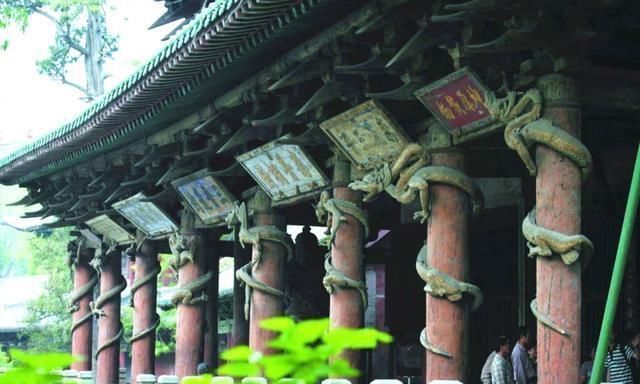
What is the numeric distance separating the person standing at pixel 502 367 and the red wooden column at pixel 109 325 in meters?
8.95

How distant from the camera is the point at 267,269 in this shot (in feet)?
50.5

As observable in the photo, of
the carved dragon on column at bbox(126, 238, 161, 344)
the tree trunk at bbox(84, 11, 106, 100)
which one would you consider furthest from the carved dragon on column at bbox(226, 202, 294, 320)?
the tree trunk at bbox(84, 11, 106, 100)

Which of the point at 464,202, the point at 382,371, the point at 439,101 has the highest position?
the point at 439,101

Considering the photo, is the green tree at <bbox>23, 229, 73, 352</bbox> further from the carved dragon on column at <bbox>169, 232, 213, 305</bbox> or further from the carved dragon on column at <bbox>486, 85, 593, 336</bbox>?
the carved dragon on column at <bbox>486, 85, 593, 336</bbox>

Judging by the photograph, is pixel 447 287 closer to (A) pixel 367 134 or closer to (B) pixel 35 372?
(A) pixel 367 134

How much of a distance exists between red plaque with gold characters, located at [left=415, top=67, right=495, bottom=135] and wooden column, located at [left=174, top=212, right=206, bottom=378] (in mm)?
7211

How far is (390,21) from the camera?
10.3 metres

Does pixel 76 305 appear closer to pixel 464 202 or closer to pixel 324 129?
pixel 324 129

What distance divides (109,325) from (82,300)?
5.57ft

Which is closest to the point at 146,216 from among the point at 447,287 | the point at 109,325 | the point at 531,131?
the point at 109,325

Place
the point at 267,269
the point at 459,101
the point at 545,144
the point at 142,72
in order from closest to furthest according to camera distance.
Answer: the point at 545,144
the point at 459,101
the point at 142,72
the point at 267,269

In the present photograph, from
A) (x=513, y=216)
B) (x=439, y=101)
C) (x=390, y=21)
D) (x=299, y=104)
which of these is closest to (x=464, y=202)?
(x=439, y=101)

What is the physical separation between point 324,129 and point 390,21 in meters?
2.64

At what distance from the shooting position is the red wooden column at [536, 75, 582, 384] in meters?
9.40
